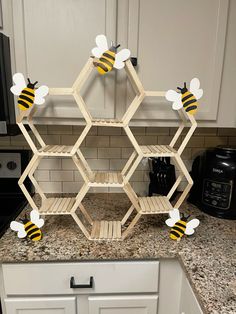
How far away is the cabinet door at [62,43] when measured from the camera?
925 millimetres

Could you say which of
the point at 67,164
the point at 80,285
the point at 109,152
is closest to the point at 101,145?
the point at 109,152

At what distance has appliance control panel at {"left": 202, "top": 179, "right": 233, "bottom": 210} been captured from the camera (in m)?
1.08

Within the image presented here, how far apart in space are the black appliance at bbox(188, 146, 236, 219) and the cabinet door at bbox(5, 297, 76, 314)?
749mm

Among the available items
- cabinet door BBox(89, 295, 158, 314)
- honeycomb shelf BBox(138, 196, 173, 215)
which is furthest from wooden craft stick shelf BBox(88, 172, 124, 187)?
cabinet door BBox(89, 295, 158, 314)

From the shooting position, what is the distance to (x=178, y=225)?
956 millimetres

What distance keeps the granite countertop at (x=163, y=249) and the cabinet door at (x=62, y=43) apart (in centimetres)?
52

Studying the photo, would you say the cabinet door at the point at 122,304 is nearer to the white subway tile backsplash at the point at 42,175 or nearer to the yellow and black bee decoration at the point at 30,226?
the yellow and black bee decoration at the point at 30,226

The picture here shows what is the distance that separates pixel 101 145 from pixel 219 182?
0.66m

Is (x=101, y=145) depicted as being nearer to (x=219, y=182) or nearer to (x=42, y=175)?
(x=42, y=175)

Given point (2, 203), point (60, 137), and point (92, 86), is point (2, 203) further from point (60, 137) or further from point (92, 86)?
point (92, 86)

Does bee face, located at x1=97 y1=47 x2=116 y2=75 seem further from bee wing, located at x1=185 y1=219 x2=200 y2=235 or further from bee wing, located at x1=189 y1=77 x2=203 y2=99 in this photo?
bee wing, located at x1=185 y1=219 x2=200 y2=235

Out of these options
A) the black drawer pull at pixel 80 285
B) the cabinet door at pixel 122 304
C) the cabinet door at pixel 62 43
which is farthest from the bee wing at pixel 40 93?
the cabinet door at pixel 122 304

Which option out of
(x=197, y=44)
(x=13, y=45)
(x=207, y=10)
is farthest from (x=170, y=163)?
(x=13, y=45)

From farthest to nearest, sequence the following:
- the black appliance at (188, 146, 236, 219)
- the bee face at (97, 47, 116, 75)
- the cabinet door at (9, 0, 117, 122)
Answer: the black appliance at (188, 146, 236, 219)
the cabinet door at (9, 0, 117, 122)
the bee face at (97, 47, 116, 75)
